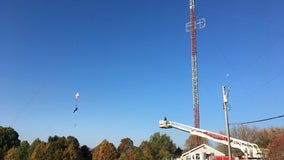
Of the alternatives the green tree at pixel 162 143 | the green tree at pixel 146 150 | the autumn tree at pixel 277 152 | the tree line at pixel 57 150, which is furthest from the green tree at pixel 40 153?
the autumn tree at pixel 277 152

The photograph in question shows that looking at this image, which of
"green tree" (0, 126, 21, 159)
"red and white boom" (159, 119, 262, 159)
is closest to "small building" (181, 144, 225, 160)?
"red and white boom" (159, 119, 262, 159)

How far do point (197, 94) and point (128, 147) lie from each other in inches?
2836

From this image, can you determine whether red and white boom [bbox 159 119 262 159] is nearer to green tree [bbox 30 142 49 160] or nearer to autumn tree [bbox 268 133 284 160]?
autumn tree [bbox 268 133 284 160]

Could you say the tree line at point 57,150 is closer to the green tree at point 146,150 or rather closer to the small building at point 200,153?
the green tree at point 146,150

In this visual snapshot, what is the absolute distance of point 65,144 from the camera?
7719 centimetres

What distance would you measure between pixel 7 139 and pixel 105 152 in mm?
35680

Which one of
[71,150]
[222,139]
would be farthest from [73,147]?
[222,139]

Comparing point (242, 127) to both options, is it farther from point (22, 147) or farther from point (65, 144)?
point (22, 147)

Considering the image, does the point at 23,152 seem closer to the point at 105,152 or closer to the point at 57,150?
the point at 57,150

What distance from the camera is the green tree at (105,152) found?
78.9 m

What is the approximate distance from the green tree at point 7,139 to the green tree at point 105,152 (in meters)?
29.9

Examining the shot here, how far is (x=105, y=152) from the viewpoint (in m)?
79.4

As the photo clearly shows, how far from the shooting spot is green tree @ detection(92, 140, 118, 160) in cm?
7894

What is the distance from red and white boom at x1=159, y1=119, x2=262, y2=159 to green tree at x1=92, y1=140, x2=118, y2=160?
35.5 m
